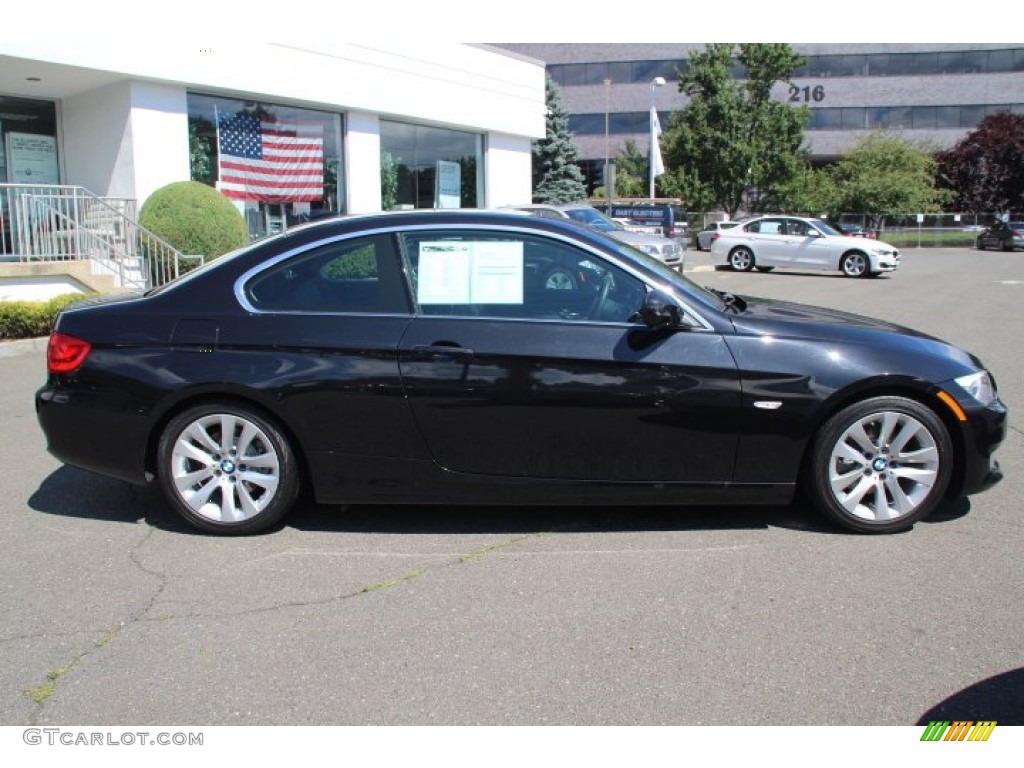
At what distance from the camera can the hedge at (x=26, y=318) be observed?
35.2 feet

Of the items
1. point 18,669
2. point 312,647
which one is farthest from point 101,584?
point 312,647

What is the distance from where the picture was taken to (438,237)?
473 cm

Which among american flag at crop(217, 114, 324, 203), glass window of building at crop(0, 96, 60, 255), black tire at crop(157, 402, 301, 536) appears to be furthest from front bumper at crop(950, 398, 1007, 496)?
glass window of building at crop(0, 96, 60, 255)

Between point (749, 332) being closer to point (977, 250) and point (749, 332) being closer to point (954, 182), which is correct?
point (977, 250)

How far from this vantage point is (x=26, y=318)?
10.8m

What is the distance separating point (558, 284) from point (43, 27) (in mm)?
12462

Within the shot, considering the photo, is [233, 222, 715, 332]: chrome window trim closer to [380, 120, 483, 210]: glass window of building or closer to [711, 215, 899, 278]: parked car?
[380, 120, 483, 210]: glass window of building

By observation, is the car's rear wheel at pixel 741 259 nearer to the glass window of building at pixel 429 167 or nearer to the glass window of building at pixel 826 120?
the glass window of building at pixel 429 167

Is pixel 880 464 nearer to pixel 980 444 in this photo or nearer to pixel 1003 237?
pixel 980 444

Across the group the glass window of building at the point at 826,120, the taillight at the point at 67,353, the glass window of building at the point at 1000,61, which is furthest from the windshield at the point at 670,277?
the glass window of building at the point at 1000,61

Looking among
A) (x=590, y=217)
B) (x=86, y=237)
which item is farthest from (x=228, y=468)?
(x=590, y=217)

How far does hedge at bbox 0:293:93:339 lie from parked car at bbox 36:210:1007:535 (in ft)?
22.6

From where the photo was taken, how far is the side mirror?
4.46 metres

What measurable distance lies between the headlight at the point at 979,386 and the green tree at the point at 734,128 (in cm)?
3880
